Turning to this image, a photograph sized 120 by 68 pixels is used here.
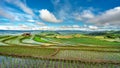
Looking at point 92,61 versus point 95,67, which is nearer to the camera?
point 95,67

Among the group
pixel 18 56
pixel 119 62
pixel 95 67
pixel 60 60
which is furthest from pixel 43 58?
pixel 119 62

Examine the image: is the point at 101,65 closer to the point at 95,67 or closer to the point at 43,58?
the point at 95,67

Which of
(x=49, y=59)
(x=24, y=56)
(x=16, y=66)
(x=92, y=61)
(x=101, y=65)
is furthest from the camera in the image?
(x=24, y=56)

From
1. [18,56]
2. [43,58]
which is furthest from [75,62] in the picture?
[18,56]

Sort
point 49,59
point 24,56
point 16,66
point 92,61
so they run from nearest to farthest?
point 16,66, point 92,61, point 49,59, point 24,56

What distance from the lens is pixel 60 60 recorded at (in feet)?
22.4

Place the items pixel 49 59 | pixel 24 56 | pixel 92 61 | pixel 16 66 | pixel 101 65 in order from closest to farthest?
pixel 16 66, pixel 101 65, pixel 92 61, pixel 49 59, pixel 24 56

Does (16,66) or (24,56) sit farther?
A: (24,56)

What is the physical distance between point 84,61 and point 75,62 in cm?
42

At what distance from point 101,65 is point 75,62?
3.67 ft

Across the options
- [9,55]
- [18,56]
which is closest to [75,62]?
[18,56]

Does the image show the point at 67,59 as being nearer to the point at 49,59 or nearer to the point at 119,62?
the point at 49,59

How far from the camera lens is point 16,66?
5.67 m

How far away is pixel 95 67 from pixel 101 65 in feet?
1.60
